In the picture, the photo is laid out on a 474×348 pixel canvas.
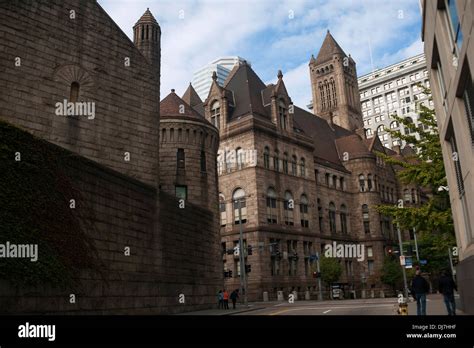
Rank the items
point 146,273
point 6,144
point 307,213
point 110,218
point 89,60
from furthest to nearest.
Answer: point 307,213
point 89,60
point 146,273
point 110,218
point 6,144

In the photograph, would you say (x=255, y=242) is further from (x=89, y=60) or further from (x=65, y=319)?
(x=65, y=319)

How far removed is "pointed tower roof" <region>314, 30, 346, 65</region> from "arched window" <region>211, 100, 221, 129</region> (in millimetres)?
43351

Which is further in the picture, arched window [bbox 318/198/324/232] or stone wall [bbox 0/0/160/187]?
arched window [bbox 318/198/324/232]

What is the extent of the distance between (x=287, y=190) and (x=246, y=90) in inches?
533

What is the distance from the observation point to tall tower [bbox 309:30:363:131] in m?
90.8

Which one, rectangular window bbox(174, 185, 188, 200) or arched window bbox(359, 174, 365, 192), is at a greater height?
arched window bbox(359, 174, 365, 192)

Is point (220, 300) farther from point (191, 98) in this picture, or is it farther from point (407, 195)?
point (407, 195)

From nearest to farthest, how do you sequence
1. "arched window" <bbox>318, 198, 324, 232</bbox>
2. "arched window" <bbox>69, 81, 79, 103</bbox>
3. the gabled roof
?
"arched window" <bbox>69, 81, 79, 103</bbox>
the gabled roof
"arched window" <bbox>318, 198, 324, 232</bbox>

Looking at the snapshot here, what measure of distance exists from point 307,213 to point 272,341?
2047 inches

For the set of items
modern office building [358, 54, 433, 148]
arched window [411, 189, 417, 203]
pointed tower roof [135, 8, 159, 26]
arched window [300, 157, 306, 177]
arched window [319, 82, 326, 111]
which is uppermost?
modern office building [358, 54, 433, 148]

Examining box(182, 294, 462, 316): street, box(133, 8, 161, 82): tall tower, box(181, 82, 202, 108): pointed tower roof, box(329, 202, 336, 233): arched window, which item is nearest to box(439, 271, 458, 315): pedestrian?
box(182, 294, 462, 316): street

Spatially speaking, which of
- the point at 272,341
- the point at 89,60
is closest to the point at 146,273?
the point at 89,60

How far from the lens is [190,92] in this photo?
206 feet

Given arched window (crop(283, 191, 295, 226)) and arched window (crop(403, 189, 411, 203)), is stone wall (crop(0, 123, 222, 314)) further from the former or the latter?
arched window (crop(403, 189, 411, 203))
